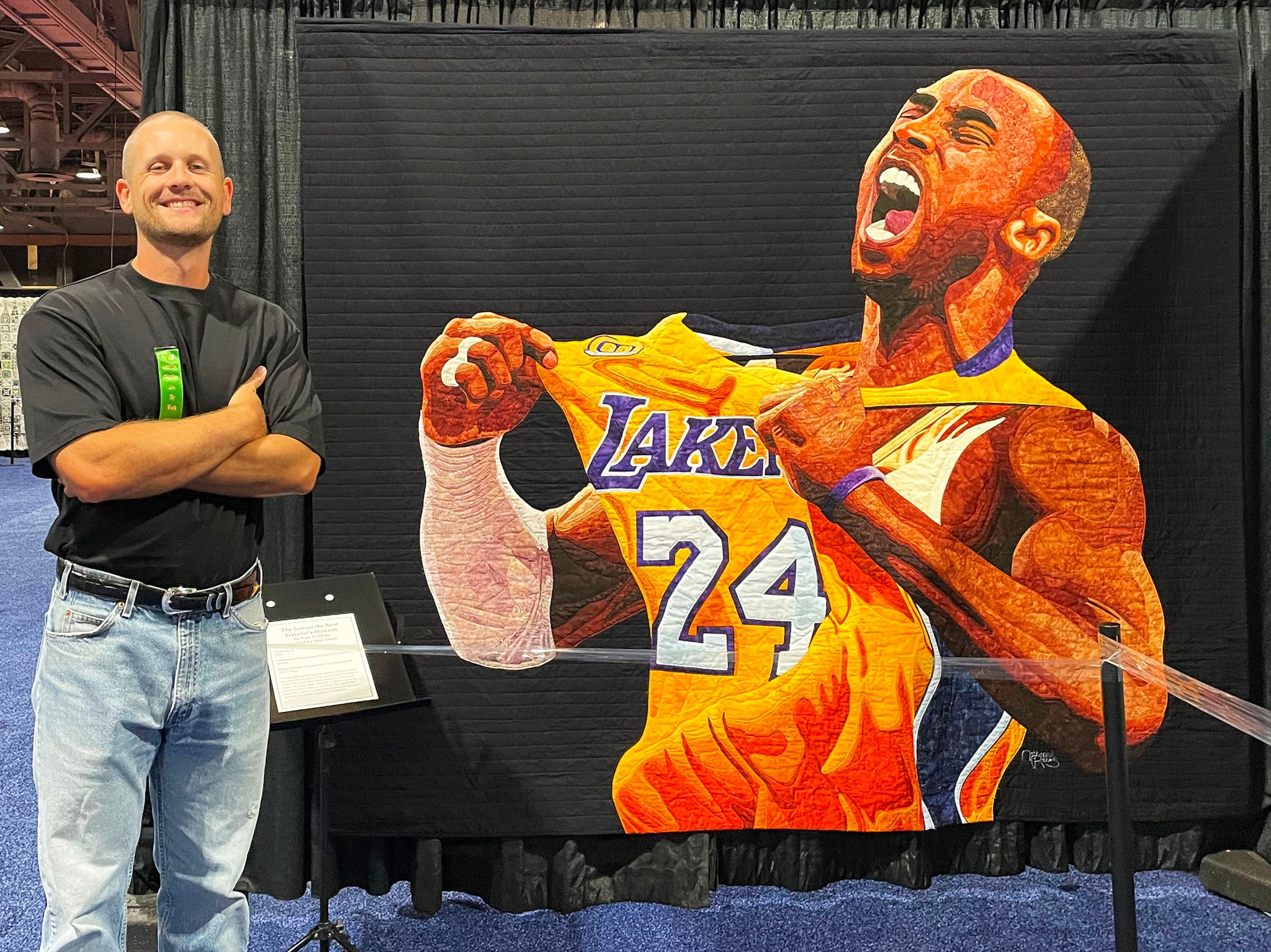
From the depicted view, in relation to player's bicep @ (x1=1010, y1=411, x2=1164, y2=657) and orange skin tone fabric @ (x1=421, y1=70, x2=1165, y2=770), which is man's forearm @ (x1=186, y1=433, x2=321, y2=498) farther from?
player's bicep @ (x1=1010, y1=411, x2=1164, y2=657)

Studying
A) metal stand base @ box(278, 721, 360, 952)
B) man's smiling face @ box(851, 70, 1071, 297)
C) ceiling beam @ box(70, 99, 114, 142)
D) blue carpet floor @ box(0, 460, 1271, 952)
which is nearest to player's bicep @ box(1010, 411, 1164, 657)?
man's smiling face @ box(851, 70, 1071, 297)

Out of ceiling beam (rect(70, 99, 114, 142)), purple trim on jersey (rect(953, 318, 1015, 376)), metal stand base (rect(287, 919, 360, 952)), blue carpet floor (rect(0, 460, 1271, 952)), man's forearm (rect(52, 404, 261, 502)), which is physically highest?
ceiling beam (rect(70, 99, 114, 142))

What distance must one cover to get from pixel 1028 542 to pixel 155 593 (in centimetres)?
191

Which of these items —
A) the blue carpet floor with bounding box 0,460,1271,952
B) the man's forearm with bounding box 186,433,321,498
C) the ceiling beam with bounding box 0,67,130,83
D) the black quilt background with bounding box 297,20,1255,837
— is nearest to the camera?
the man's forearm with bounding box 186,433,321,498

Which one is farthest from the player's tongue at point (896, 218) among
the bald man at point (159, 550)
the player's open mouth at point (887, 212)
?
the bald man at point (159, 550)

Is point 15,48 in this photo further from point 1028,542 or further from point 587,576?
point 1028,542

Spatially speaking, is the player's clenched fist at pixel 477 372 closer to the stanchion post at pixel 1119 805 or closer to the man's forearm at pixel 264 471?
the man's forearm at pixel 264 471

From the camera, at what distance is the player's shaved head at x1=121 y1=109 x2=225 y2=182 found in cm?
146

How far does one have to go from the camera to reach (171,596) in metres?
1.36

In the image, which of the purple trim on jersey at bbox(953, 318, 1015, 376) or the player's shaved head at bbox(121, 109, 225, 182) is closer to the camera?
the player's shaved head at bbox(121, 109, 225, 182)

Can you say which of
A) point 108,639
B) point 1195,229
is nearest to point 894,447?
point 1195,229

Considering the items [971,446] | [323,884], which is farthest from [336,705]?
[971,446]

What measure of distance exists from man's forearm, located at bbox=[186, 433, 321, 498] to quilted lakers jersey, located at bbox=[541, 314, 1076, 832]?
87cm

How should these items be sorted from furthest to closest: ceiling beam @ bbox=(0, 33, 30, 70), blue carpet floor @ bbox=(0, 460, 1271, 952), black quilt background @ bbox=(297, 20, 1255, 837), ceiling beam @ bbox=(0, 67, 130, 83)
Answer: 1. ceiling beam @ bbox=(0, 67, 130, 83)
2. ceiling beam @ bbox=(0, 33, 30, 70)
3. black quilt background @ bbox=(297, 20, 1255, 837)
4. blue carpet floor @ bbox=(0, 460, 1271, 952)
